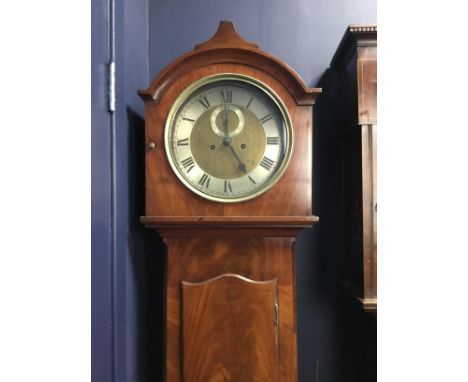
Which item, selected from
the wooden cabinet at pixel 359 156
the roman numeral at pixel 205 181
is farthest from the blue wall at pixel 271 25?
the roman numeral at pixel 205 181

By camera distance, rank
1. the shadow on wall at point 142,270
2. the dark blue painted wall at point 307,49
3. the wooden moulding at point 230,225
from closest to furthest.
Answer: the wooden moulding at point 230,225 < the shadow on wall at point 142,270 < the dark blue painted wall at point 307,49

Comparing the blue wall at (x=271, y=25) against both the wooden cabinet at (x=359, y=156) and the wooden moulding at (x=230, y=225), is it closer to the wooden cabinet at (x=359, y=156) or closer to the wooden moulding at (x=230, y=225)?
the wooden cabinet at (x=359, y=156)

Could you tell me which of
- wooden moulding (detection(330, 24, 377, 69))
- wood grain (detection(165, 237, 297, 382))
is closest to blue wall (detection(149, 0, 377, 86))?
wooden moulding (detection(330, 24, 377, 69))

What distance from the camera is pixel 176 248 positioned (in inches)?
43.4

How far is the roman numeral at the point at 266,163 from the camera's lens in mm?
1112

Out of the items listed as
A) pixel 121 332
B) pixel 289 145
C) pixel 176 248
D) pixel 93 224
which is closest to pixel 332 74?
Result: pixel 289 145

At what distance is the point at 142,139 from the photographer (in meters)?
1.23

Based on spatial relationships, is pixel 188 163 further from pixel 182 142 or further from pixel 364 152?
pixel 364 152

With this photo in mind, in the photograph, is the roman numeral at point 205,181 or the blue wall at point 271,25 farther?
the blue wall at point 271,25

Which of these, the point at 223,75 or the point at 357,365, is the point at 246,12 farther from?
the point at 357,365

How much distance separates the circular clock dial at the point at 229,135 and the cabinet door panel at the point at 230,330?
266 millimetres

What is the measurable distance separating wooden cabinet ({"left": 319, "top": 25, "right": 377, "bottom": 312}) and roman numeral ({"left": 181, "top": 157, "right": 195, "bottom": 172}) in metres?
0.47

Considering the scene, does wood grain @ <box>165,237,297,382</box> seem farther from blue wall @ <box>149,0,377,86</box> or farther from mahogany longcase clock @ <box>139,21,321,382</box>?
blue wall @ <box>149,0,377,86</box>

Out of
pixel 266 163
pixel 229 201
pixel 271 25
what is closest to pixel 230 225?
pixel 229 201
